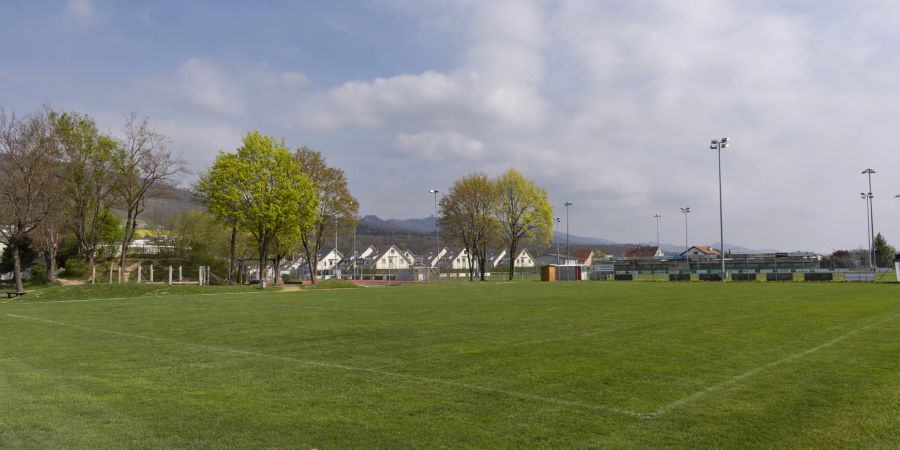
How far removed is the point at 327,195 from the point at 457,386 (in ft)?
174

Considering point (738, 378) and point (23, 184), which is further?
point (23, 184)

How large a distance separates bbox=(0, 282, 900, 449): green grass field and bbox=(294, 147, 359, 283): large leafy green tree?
142 feet

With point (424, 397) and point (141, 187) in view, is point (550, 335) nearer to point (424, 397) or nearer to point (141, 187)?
point (424, 397)

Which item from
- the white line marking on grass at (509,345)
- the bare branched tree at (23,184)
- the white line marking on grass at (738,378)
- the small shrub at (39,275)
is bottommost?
the white line marking on grass at (509,345)

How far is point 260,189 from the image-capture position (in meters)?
47.0

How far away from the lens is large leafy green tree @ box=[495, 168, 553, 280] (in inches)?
2815

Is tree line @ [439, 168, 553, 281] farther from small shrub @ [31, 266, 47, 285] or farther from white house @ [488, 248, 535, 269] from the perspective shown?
white house @ [488, 248, 535, 269]

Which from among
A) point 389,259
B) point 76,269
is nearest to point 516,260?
point 389,259

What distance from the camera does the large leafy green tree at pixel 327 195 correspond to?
58031 mm

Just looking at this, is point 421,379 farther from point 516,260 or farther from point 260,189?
point 516,260

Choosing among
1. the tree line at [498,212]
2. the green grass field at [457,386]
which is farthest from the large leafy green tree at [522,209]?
the green grass field at [457,386]

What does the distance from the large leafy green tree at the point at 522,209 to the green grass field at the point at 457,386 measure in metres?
56.1

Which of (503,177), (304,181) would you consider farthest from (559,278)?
(304,181)

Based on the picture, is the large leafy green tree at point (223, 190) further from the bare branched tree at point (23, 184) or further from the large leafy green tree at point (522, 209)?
the large leafy green tree at point (522, 209)
